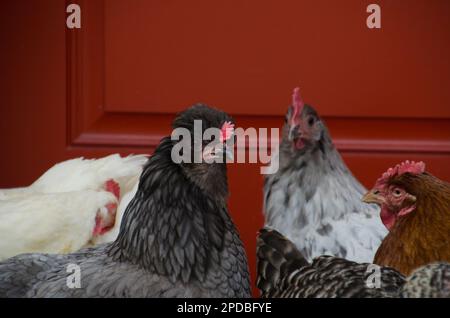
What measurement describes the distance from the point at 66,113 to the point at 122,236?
727 millimetres

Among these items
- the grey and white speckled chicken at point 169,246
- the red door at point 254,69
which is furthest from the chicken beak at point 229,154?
the red door at point 254,69

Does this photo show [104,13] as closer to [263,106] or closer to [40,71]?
[40,71]

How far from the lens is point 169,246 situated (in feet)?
4.49

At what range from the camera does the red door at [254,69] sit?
194 centimetres

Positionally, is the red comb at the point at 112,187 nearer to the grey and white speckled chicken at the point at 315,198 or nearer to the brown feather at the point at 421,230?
the grey and white speckled chicken at the point at 315,198

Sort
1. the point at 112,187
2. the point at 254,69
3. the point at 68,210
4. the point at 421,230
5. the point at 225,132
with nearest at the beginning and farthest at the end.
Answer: the point at 225,132
the point at 421,230
the point at 68,210
the point at 112,187
the point at 254,69

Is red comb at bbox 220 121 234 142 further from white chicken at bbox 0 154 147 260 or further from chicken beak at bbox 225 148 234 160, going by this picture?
white chicken at bbox 0 154 147 260

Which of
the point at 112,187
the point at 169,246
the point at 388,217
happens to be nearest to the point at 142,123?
the point at 112,187

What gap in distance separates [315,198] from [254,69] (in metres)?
0.47

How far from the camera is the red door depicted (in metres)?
1.94

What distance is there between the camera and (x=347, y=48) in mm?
1942

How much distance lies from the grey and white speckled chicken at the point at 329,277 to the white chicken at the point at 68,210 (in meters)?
0.39

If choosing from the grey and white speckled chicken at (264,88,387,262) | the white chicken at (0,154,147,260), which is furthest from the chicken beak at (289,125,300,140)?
the white chicken at (0,154,147,260)

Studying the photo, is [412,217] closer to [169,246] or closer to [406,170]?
[406,170]
